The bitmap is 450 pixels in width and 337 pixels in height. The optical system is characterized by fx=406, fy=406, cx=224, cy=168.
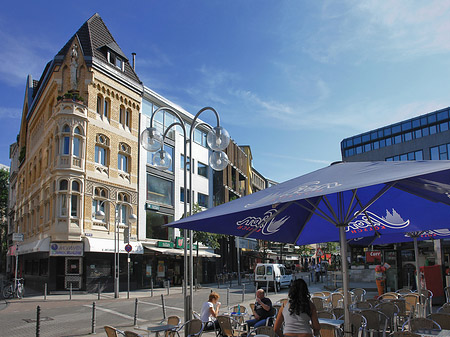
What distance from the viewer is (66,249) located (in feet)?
87.1

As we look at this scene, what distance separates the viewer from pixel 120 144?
31828 millimetres

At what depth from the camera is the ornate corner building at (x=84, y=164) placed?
2691 centimetres

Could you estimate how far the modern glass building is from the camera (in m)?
56.6

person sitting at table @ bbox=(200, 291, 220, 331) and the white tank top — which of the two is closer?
the white tank top

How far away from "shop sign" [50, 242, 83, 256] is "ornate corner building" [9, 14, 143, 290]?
0.20ft

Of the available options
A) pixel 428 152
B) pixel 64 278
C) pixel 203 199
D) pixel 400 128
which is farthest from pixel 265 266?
pixel 400 128

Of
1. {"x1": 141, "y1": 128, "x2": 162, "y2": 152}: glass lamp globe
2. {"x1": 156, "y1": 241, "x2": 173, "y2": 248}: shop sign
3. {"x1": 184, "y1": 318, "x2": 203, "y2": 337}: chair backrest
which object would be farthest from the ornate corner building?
{"x1": 184, "y1": 318, "x2": 203, "y2": 337}: chair backrest

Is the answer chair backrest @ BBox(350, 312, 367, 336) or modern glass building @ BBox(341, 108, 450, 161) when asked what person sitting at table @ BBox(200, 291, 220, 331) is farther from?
modern glass building @ BBox(341, 108, 450, 161)

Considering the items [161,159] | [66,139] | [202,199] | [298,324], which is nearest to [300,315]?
[298,324]

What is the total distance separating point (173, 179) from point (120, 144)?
7.06 metres

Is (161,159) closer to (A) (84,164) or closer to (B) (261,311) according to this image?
(B) (261,311)

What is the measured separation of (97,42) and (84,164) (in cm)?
1030

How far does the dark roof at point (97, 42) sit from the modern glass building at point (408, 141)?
135 feet

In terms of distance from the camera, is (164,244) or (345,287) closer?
(345,287)
